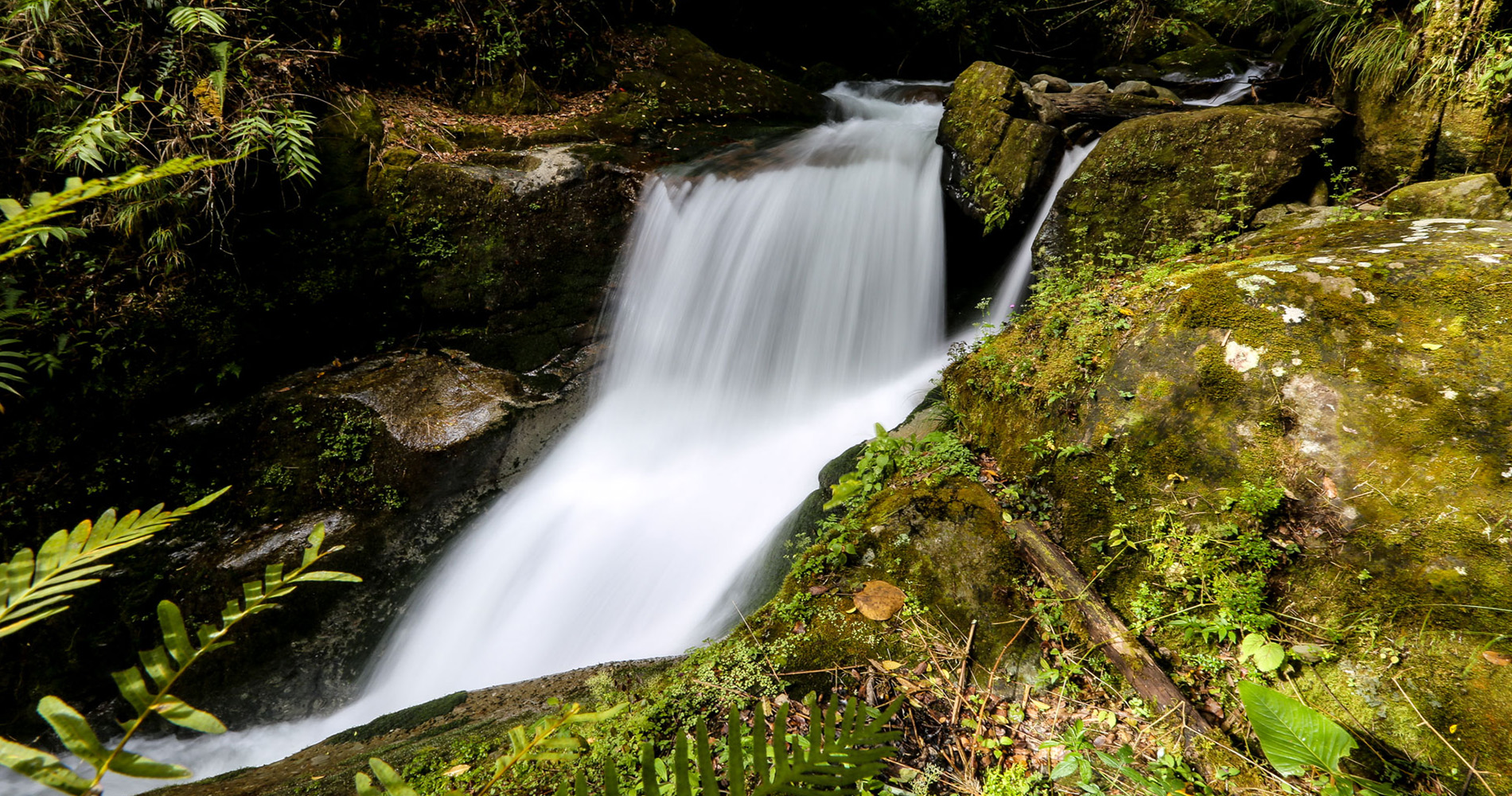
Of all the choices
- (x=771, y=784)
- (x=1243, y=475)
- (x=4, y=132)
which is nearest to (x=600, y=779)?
(x=771, y=784)

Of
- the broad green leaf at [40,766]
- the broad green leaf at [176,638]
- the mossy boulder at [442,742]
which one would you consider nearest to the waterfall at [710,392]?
the mossy boulder at [442,742]

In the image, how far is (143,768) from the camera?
85 centimetres

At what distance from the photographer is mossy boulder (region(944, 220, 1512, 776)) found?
6.98ft

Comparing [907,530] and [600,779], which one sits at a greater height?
[907,530]

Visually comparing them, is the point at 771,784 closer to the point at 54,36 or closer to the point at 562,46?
the point at 54,36

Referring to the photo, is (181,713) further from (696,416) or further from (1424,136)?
(1424,136)

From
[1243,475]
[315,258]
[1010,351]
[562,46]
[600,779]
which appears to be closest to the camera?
[600,779]

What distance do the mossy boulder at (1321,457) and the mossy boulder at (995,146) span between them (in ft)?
7.74

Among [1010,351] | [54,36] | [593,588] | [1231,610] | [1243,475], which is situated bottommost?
[593,588]

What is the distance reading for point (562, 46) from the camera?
7.68 m

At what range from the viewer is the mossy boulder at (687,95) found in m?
7.50

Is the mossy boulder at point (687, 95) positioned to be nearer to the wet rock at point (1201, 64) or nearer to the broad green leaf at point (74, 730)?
the wet rock at point (1201, 64)

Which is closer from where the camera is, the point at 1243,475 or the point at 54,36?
the point at 1243,475

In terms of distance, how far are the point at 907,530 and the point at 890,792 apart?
1.13m
